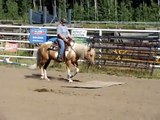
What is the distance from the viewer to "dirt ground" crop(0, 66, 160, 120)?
9570mm

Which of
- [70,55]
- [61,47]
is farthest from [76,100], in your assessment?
[61,47]

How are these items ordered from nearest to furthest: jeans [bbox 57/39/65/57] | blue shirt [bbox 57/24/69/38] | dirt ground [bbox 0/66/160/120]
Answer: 1. dirt ground [bbox 0/66/160/120]
2. blue shirt [bbox 57/24/69/38]
3. jeans [bbox 57/39/65/57]

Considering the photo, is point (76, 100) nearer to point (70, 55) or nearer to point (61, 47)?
point (70, 55)

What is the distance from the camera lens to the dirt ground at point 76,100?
9570 millimetres

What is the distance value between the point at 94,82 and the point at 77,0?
3318 inches

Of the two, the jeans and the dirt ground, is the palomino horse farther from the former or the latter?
the dirt ground

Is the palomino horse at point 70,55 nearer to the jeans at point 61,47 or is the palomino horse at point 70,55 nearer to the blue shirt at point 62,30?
the jeans at point 61,47

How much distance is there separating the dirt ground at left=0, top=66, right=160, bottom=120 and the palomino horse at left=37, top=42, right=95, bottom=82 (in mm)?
449

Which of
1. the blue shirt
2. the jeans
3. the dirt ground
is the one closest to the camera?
the dirt ground

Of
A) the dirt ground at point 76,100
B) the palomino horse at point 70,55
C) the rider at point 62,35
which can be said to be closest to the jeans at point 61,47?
the rider at point 62,35

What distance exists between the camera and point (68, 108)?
33.6ft

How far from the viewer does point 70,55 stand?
1483cm

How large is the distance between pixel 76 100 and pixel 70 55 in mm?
3712

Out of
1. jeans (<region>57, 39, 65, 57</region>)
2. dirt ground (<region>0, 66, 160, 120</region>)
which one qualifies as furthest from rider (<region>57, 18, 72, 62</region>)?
dirt ground (<region>0, 66, 160, 120</region>)
